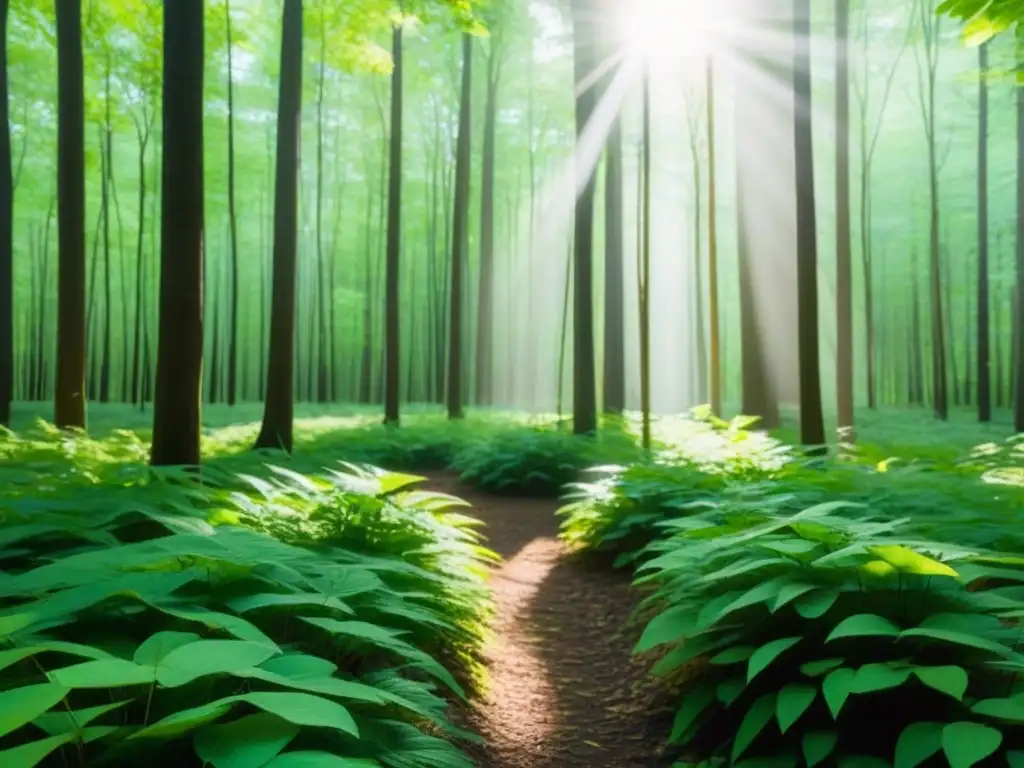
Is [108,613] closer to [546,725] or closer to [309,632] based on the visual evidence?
[309,632]

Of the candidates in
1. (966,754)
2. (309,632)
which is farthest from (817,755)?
(309,632)

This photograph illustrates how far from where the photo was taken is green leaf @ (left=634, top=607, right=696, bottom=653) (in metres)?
2.87

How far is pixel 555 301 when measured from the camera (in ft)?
131

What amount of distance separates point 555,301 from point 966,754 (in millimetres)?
38494

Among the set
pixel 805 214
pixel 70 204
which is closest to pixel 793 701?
pixel 805 214

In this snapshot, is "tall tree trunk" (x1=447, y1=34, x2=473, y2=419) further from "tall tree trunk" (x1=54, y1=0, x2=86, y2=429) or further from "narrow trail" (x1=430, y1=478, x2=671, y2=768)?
"narrow trail" (x1=430, y1=478, x2=671, y2=768)

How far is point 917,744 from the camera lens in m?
2.06

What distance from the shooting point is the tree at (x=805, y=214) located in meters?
6.79

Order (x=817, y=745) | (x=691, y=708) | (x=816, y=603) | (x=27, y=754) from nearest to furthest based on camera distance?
(x=27, y=754)
(x=817, y=745)
(x=816, y=603)
(x=691, y=708)

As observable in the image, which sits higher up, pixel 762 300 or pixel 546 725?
pixel 762 300

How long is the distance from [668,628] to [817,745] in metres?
0.82

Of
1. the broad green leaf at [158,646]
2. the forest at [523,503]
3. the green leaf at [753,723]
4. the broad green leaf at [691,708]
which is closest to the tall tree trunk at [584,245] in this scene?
the forest at [523,503]

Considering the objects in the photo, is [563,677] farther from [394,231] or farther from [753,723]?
[394,231]

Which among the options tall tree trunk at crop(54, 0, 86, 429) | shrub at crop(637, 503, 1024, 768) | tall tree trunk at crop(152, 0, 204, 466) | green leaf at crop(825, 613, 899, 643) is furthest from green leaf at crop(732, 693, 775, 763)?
tall tree trunk at crop(54, 0, 86, 429)
